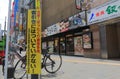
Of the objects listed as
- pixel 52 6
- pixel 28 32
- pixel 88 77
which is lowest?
pixel 88 77

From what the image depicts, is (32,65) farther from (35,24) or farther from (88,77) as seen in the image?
(88,77)

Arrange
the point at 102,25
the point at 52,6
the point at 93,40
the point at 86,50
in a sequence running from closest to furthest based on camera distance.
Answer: the point at 102,25
the point at 93,40
the point at 86,50
the point at 52,6

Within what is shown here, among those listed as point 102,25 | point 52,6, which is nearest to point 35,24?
point 102,25

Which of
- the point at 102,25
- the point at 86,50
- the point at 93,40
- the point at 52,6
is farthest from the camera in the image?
the point at 52,6

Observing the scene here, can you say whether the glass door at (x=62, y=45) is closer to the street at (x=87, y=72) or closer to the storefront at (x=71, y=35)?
the storefront at (x=71, y=35)

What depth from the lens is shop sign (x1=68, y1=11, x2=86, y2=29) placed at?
1963cm

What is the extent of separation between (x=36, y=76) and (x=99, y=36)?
490 inches

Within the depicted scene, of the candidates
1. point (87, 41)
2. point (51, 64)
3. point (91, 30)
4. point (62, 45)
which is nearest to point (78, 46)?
point (87, 41)

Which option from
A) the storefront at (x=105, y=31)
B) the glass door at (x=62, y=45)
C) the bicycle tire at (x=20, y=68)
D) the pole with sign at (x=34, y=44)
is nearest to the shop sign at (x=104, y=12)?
the storefront at (x=105, y=31)

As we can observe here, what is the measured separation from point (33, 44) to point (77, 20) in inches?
618

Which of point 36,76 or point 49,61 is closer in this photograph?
point 36,76

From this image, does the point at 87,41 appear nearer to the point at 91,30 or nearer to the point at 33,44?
the point at 91,30

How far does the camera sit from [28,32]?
17.3ft

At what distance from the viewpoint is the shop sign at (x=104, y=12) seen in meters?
15.0
